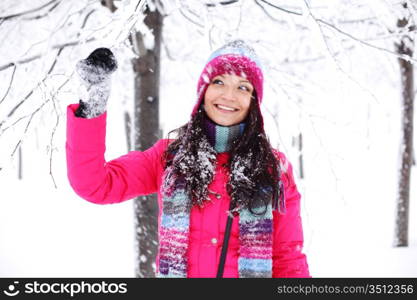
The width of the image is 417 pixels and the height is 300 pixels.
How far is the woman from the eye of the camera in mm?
1829

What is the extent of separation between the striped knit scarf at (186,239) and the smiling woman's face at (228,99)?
440 millimetres

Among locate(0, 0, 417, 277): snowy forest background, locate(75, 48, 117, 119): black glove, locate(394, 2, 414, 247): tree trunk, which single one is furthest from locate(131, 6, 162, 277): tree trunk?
locate(394, 2, 414, 247): tree trunk

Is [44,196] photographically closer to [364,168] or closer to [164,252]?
[164,252]

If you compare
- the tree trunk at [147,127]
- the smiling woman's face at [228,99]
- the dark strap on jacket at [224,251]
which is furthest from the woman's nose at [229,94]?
the tree trunk at [147,127]

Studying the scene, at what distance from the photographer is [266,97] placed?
145 inches

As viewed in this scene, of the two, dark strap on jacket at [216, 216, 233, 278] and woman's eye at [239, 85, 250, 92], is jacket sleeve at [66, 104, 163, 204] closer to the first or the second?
dark strap on jacket at [216, 216, 233, 278]

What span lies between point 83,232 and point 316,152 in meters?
6.04

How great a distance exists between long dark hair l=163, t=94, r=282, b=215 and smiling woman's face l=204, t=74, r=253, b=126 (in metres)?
0.09

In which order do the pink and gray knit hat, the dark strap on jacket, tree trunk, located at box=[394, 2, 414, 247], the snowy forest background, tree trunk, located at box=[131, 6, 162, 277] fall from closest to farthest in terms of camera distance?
the dark strap on jacket
the pink and gray knit hat
the snowy forest background
tree trunk, located at box=[131, 6, 162, 277]
tree trunk, located at box=[394, 2, 414, 247]

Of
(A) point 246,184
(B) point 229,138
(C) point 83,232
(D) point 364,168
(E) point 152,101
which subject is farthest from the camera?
(D) point 364,168

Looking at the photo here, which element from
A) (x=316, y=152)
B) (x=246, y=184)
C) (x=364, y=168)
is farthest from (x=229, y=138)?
(x=364, y=168)

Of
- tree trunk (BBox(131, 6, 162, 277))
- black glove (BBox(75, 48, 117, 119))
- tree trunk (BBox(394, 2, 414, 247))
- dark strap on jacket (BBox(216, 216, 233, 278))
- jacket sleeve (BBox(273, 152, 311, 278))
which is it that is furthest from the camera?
tree trunk (BBox(394, 2, 414, 247))

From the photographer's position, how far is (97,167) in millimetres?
1674

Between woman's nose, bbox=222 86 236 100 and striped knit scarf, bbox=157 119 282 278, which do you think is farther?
woman's nose, bbox=222 86 236 100
